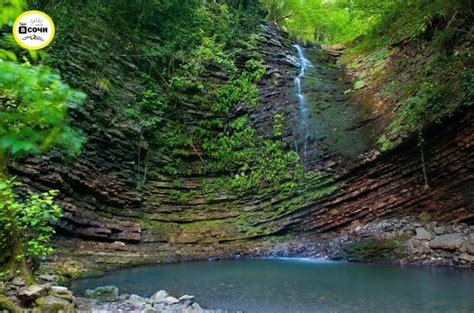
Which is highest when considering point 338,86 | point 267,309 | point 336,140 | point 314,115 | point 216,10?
point 216,10

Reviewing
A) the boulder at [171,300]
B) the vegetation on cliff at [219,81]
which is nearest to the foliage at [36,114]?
the boulder at [171,300]

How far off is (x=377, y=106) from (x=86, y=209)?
31.4 ft

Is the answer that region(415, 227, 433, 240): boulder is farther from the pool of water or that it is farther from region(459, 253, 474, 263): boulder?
the pool of water

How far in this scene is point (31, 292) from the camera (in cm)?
487

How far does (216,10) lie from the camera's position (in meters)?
17.7

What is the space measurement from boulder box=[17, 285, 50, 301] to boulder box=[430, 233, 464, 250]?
8494 mm

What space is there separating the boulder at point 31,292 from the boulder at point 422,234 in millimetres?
8535

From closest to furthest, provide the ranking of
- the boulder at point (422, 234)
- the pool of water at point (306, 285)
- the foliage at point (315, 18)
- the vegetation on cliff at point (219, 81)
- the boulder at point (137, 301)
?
the boulder at point (137, 301) < the pool of water at point (306, 285) < the boulder at point (422, 234) < the vegetation on cliff at point (219, 81) < the foliage at point (315, 18)

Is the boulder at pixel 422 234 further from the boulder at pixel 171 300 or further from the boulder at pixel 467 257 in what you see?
the boulder at pixel 171 300

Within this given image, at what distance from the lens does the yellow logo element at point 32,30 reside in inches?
92.4

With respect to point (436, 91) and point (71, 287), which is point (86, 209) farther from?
point (436, 91)

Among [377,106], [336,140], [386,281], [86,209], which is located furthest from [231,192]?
[386,281]

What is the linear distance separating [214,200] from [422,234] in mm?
6253

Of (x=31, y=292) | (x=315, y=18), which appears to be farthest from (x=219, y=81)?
(x=31, y=292)
